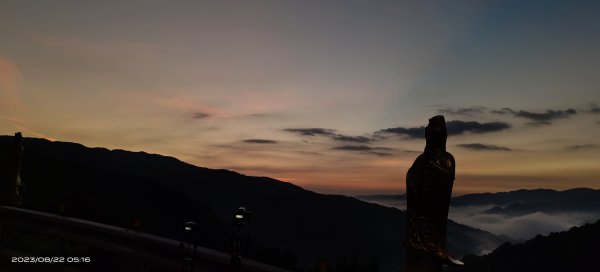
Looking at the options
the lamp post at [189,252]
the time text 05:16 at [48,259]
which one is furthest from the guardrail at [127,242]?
the time text 05:16 at [48,259]

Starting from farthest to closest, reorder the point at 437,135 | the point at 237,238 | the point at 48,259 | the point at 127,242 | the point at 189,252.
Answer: the point at 48,259 < the point at 127,242 < the point at 189,252 < the point at 237,238 < the point at 437,135

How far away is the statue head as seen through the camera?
454 centimetres

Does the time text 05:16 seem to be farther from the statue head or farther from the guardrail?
the statue head

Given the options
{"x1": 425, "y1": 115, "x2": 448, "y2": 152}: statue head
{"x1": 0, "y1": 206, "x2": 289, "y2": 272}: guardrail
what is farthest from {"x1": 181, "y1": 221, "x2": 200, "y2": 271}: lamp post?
{"x1": 425, "y1": 115, "x2": 448, "y2": 152}: statue head

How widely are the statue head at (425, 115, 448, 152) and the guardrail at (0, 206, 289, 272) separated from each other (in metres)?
2.47

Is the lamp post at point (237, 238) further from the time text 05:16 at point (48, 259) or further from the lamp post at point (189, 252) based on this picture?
the time text 05:16 at point (48, 259)

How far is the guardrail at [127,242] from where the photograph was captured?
21.7 feet

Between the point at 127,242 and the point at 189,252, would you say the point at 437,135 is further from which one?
the point at 127,242

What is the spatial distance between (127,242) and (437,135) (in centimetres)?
593

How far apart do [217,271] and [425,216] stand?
3.30 metres

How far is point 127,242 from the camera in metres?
8.19

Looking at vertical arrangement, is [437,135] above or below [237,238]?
above

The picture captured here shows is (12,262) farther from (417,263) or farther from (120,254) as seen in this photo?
(417,263)

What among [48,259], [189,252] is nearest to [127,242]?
[189,252]
